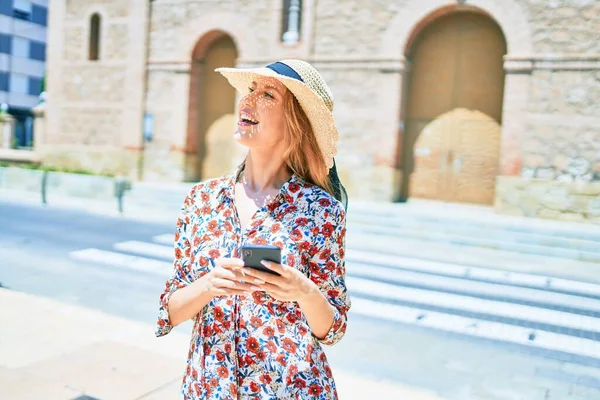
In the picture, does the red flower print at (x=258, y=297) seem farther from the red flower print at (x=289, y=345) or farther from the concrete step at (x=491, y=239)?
the concrete step at (x=491, y=239)

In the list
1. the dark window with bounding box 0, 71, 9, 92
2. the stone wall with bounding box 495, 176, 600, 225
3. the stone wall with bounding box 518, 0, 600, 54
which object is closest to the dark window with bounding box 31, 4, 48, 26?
the dark window with bounding box 0, 71, 9, 92

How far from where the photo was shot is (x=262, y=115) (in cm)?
200

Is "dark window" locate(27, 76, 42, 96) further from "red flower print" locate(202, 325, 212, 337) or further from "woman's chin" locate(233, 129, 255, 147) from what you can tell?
"red flower print" locate(202, 325, 212, 337)

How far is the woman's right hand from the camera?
1.65 metres

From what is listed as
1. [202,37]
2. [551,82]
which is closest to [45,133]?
[202,37]

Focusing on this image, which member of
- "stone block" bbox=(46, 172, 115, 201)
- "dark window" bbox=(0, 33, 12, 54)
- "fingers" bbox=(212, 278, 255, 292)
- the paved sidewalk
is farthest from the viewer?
"dark window" bbox=(0, 33, 12, 54)

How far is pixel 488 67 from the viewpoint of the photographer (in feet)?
46.0

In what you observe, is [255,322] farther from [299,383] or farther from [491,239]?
[491,239]

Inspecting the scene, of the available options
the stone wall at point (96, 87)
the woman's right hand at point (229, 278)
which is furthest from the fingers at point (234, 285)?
Result: the stone wall at point (96, 87)

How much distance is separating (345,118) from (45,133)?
10826mm

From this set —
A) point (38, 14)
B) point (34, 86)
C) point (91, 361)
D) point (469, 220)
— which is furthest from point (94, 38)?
point (38, 14)

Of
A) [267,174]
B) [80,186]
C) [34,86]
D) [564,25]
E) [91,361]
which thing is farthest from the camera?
[34,86]

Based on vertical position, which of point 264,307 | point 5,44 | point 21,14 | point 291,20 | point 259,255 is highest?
point 21,14

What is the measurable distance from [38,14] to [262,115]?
56136mm
